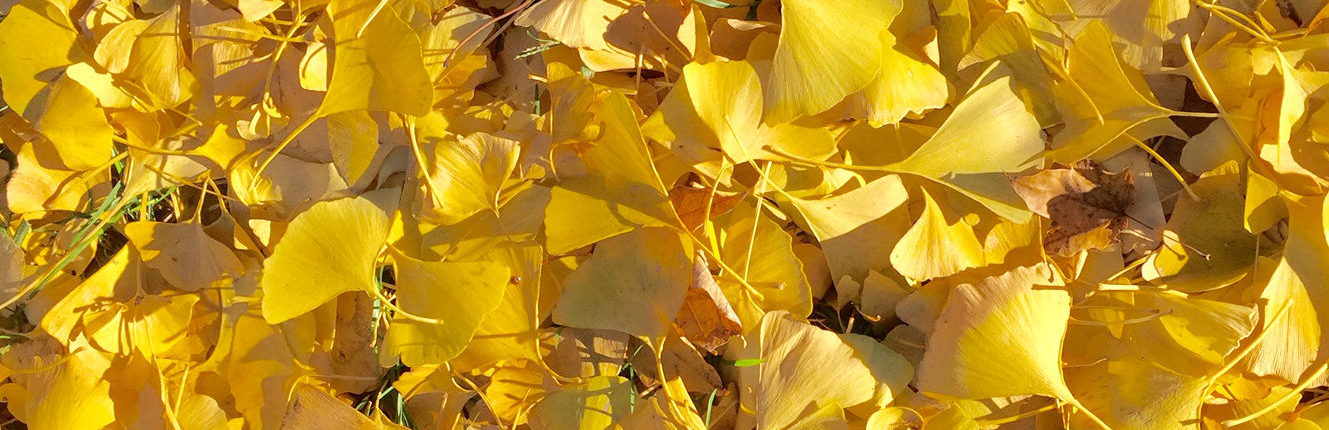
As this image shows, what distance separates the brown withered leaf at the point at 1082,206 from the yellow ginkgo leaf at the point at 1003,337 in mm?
22

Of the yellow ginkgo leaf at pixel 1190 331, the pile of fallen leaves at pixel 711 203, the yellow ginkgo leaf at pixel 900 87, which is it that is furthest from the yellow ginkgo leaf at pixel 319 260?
the yellow ginkgo leaf at pixel 1190 331

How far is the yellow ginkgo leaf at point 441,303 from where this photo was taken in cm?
36

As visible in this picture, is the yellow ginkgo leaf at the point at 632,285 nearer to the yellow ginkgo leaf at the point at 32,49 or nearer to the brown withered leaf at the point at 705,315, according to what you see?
the brown withered leaf at the point at 705,315

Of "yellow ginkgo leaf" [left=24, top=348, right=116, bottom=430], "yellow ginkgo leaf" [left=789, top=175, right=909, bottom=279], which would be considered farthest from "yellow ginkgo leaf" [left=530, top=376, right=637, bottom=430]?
"yellow ginkgo leaf" [left=24, top=348, right=116, bottom=430]

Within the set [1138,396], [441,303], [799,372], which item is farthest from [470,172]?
[1138,396]

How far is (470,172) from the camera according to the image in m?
0.36

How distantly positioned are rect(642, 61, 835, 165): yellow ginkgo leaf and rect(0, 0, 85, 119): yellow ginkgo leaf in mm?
260

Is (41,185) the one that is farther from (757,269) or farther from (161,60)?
(757,269)

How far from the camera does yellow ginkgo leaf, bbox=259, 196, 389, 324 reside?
361mm

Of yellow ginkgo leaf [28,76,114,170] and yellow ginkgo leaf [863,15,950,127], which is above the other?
yellow ginkgo leaf [863,15,950,127]

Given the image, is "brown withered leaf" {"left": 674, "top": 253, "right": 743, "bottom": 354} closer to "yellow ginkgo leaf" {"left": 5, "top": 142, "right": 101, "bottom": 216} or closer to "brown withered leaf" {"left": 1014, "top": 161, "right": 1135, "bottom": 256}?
"brown withered leaf" {"left": 1014, "top": 161, "right": 1135, "bottom": 256}

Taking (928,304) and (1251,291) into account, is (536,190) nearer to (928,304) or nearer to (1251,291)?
(928,304)

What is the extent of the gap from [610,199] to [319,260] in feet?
0.40

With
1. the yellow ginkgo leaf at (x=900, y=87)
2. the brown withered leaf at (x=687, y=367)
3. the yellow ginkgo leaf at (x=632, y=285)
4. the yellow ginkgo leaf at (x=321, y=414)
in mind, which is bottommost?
the yellow ginkgo leaf at (x=321, y=414)
